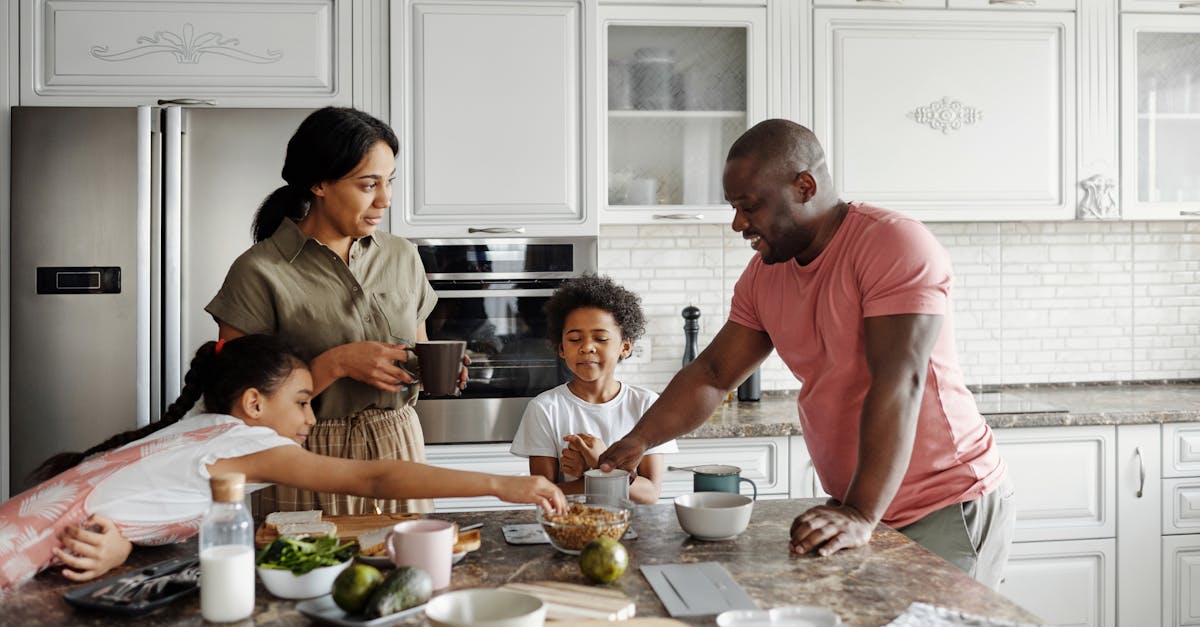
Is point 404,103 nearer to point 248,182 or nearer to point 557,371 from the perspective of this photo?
point 248,182

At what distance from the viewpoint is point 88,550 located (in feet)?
5.07

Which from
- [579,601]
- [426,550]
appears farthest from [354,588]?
[579,601]

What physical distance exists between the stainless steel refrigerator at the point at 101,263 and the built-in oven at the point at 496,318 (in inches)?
26.2

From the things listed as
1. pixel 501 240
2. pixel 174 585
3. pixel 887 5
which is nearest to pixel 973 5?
pixel 887 5

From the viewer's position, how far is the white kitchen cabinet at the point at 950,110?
3578mm

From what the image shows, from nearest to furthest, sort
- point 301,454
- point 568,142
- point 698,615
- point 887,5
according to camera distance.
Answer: point 698,615, point 301,454, point 568,142, point 887,5

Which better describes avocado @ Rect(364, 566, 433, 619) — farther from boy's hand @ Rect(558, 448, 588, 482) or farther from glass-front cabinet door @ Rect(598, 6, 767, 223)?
glass-front cabinet door @ Rect(598, 6, 767, 223)

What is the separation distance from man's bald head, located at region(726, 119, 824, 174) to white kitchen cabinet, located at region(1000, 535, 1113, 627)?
2.10 meters

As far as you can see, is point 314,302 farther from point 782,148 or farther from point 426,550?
point 782,148

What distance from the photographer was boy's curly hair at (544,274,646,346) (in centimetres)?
258

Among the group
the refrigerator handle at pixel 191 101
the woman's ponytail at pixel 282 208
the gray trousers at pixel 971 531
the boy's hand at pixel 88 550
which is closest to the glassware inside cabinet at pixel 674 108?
the refrigerator handle at pixel 191 101

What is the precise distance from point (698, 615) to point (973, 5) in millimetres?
2968

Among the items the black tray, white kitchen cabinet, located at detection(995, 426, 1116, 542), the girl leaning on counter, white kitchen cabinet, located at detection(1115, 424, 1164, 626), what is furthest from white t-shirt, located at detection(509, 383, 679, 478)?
white kitchen cabinet, located at detection(1115, 424, 1164, 626)

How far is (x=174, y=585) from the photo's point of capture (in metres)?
1.45
